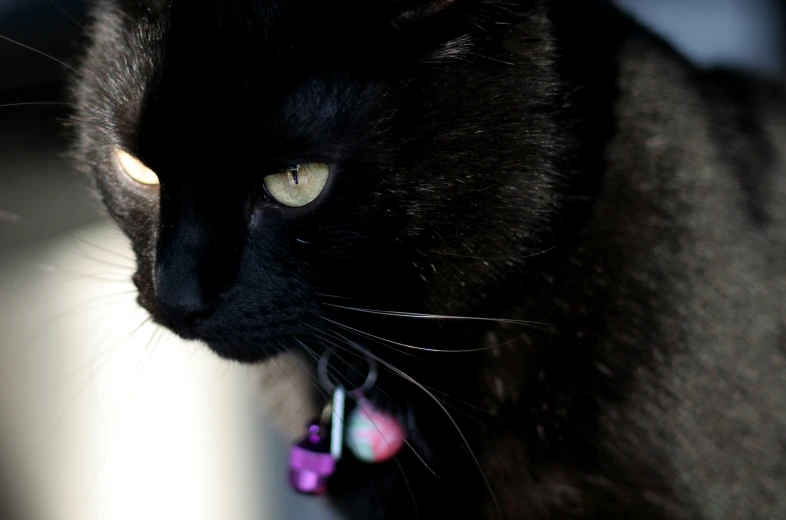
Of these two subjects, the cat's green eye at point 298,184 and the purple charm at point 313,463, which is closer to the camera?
the cat's green eye at point 298,184

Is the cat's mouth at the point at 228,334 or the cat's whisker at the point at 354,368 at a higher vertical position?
the cat's mouth at the point at 228,334

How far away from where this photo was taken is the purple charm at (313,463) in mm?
831

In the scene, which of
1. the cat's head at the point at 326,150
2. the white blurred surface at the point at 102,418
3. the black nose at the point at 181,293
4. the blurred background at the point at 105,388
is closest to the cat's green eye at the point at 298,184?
the cat's head at the point at 326,150

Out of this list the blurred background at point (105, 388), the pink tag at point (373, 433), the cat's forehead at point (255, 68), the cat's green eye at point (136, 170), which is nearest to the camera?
the cat's forehead at point (255, 68)

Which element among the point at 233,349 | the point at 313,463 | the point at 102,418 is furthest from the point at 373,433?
the point at 102,418

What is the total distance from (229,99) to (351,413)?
0.42 m

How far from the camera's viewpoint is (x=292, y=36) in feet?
2.04

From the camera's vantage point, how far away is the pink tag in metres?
0.83

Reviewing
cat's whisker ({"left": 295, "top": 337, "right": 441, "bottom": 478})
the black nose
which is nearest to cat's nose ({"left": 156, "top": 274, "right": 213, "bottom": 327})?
the black nose

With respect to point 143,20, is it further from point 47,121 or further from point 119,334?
point 119,334

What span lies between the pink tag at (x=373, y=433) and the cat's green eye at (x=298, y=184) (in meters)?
0.30

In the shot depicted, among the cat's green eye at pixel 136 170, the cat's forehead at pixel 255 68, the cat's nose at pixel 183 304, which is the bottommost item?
the cat's nose at pixel 183 304

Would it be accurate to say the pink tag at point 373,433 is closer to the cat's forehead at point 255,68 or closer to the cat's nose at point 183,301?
the cat's nose at point 183,301

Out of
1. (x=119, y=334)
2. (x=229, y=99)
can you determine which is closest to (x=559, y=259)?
(x=229, y=99)
